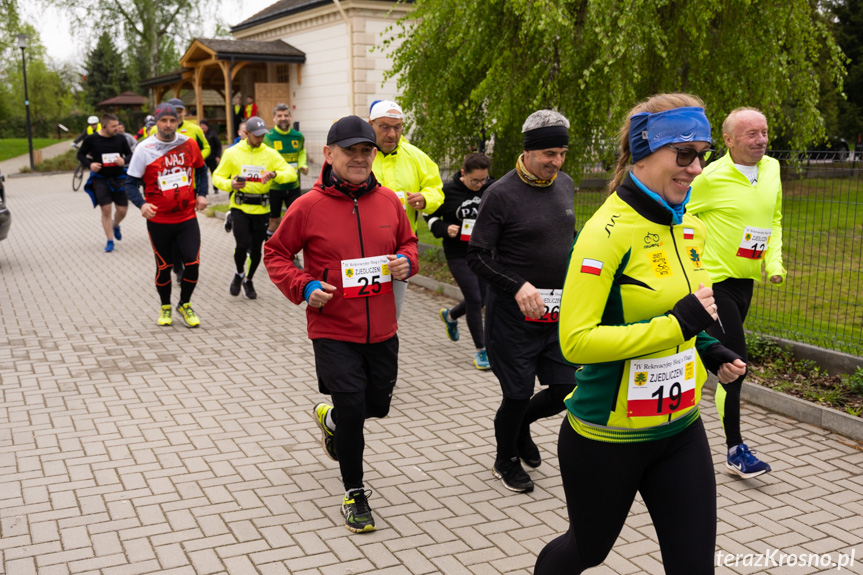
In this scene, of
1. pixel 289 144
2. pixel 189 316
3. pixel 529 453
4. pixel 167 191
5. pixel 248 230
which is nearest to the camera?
pixel 529 453

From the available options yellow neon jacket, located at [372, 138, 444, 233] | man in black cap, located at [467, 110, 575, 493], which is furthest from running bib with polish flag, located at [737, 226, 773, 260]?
yellow neon jacket, located at [372, 138, 444, 233]

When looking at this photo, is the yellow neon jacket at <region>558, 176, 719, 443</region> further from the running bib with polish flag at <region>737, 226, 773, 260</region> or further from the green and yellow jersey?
the green and yellow jersey

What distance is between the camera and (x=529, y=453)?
5164mm

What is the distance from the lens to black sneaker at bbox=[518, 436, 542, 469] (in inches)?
203

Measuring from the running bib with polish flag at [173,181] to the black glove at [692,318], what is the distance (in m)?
6.48

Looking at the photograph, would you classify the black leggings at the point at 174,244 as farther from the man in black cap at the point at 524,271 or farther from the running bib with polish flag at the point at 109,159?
the running bib with polish flag at the point at 109,159

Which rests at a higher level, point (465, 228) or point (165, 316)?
point (465, 228)

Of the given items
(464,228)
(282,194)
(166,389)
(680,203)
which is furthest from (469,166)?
(282,194)

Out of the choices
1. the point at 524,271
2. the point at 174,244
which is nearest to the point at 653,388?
the point at 524,271

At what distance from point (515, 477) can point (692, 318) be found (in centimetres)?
242

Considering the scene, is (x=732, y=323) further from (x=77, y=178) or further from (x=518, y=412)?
(x=77, y=178)

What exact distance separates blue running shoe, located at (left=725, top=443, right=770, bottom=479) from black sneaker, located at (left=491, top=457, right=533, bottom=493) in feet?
4.04

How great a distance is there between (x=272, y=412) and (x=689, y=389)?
153 inches

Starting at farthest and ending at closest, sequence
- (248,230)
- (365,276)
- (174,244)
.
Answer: (248,230), (174,244), (365,276)
